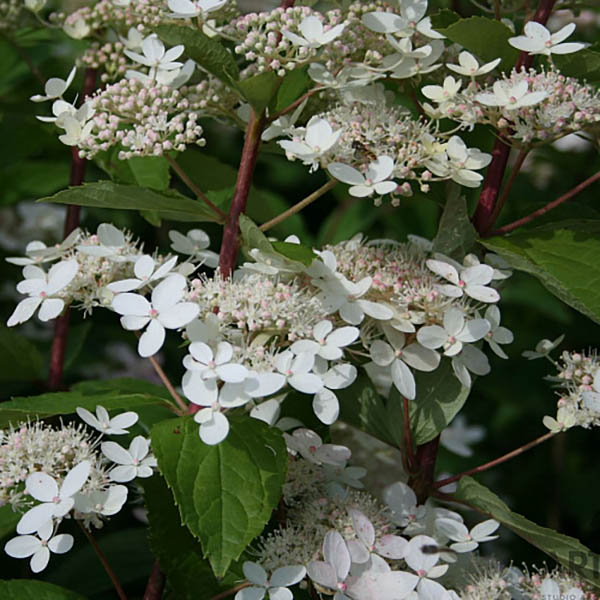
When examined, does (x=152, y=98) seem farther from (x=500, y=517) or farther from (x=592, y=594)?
(x=592, y=594)

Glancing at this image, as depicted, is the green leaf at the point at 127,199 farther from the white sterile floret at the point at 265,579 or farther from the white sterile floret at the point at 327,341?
the white sterile floret at the point at 265,579

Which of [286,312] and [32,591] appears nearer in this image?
[286,312]

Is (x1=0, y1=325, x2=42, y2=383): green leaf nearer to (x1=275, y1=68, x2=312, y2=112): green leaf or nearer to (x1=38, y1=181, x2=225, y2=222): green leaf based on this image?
(x1=38, y1=181, x2=225, y2=222): green leaf

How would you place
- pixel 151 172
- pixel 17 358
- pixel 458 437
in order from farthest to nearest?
pixel 458 437
pixel 17 358
pixel 151 172

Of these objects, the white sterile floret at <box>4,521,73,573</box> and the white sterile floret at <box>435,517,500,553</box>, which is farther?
the white sterile floret at <box>435,517,500,553</box>

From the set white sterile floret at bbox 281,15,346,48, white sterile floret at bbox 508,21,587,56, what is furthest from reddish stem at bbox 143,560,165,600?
white sterile floret at bbox 508,21,587,56

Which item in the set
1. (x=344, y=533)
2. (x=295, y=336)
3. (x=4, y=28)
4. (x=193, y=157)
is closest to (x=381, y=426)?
(x=344, y=533)

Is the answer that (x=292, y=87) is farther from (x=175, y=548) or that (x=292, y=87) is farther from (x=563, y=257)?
(x=175, y=548)

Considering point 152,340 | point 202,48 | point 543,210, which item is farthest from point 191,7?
point 543,210
